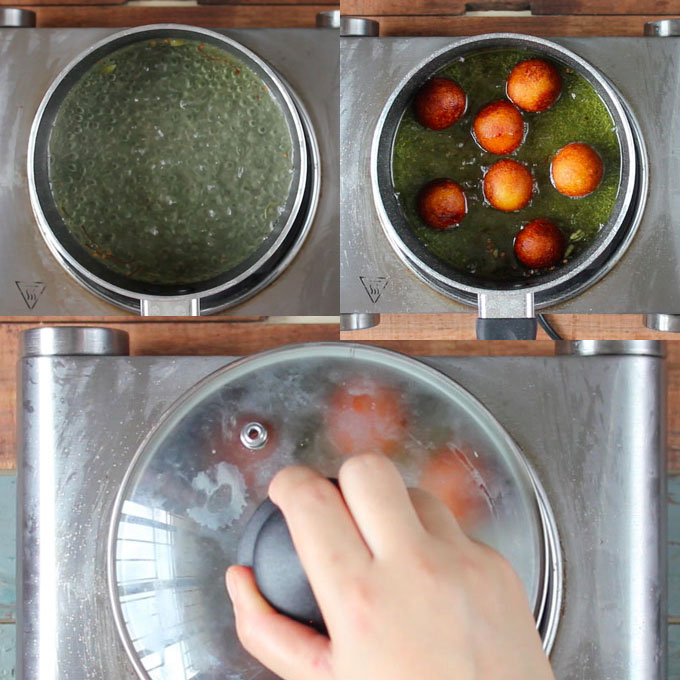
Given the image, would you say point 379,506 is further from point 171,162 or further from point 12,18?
point 12,18

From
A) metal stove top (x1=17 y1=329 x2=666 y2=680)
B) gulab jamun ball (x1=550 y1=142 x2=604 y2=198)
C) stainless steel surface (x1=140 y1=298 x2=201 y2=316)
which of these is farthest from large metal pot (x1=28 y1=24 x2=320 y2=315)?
gulab jamun ball (x1=550 y1=142 x2=604 y2=198)

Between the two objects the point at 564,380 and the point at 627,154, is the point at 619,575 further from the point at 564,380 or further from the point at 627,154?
the point at 627,154

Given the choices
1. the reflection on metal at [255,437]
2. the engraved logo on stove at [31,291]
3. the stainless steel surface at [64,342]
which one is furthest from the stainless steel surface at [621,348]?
the engraved logo on stove at [31,291]

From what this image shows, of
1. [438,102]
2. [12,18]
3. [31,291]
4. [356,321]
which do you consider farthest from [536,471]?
[12,18]

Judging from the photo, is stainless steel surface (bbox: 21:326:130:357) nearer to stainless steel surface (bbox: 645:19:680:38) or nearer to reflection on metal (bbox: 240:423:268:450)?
reflection on metal (bbox: 240:423:268:450)

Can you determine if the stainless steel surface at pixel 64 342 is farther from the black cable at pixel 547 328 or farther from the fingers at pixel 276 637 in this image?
the black cable at pixel 547 328
